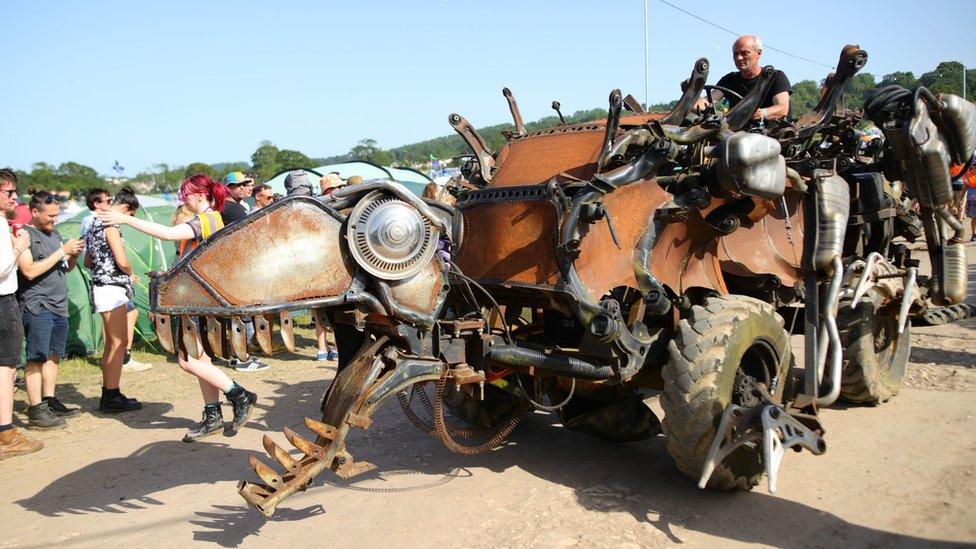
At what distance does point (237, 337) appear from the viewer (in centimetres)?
384

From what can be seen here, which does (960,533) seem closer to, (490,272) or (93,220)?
(490,272)

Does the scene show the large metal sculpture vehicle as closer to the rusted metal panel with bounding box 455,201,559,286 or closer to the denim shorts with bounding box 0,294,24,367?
the rusted metal panel with bounding box 455,201,559,286

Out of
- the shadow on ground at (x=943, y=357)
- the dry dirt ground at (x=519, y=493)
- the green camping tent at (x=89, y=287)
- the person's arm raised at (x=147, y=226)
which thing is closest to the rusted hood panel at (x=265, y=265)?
the person's arm raised at (x=147, y=226)

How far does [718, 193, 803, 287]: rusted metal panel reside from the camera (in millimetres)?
5270

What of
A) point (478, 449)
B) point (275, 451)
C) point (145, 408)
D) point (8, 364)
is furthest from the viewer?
point (145, 408)

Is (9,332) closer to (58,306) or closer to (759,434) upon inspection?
(58,306)

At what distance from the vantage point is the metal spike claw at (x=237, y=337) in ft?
12.5

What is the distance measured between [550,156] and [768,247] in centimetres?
186

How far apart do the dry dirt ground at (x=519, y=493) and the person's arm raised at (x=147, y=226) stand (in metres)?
1.78

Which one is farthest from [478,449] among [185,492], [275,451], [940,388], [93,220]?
[93,220]

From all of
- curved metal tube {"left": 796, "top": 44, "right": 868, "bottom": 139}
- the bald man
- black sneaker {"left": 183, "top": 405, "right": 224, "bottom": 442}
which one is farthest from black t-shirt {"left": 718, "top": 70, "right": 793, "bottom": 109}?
black sneaker {"left": 183, "top": 405, "right": 224, "bottom": 442}

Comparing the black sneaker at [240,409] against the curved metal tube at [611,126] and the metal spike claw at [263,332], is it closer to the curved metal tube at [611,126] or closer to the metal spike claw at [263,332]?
the metal spike claw at [263,332]

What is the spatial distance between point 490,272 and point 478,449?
126 cm

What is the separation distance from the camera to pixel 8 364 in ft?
19.5
